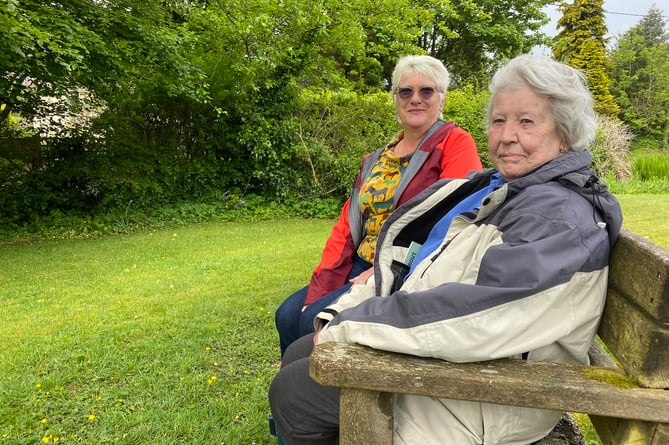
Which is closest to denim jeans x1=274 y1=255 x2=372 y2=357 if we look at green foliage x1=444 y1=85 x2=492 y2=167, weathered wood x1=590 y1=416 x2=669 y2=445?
weathered wood x1=590 y1=416 x2=669 y2=445

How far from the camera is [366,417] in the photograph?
4.33ft

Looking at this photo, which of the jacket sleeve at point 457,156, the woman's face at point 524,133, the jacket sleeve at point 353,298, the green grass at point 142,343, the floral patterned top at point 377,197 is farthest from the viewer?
the green grass at point 142,343

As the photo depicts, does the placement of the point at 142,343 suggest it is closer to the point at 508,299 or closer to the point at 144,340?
the point at 144,340

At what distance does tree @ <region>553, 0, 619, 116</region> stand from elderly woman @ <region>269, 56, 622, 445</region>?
1137 inches

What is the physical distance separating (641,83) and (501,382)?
3796cm

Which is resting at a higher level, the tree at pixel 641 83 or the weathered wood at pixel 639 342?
the tree at pixel 641 83

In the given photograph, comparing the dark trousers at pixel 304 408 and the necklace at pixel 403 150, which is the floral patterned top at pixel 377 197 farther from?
the dark trousers at pixel 304 408

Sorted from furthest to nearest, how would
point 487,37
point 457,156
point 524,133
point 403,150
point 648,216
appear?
1. point 487,37
2. point 648,216
3. point 403,150
4. point 457,156
5. point 524,133

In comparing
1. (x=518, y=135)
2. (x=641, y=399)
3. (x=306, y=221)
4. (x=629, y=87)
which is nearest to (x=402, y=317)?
(x=641, y=399)

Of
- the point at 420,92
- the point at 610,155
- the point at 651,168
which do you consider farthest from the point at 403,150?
the point at 651,168

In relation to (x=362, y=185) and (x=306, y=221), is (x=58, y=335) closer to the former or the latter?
(x=362, y=185)

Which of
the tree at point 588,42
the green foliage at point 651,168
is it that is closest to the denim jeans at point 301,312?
the green foliage at point 651,168

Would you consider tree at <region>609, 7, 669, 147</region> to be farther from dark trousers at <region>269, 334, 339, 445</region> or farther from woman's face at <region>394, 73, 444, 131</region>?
dark trousers at <region>269, 334, 339, 445</region>

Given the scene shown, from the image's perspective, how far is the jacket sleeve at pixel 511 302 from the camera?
1242 mm
